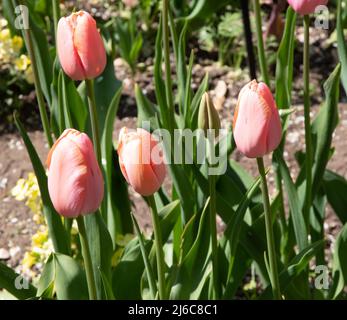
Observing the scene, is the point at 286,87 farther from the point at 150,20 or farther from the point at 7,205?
the point at 150,20

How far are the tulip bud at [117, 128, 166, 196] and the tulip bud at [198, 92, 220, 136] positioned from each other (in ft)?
0.45

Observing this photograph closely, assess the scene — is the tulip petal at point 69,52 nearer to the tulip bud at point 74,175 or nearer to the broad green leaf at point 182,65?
the tulip bud at point 74,175

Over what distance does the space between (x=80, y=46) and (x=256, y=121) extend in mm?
358

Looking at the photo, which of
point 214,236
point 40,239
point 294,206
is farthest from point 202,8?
point 214,236

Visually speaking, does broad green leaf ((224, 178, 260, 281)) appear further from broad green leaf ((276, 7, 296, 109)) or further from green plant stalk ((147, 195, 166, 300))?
broad green leaf ((276, 7, 296, 109))

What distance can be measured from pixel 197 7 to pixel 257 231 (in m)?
1.29

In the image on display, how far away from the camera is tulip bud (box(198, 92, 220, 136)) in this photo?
1.22 m

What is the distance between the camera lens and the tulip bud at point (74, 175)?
107cm

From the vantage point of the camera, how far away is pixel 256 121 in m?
1.09

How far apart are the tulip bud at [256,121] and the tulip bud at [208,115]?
11 centimetres

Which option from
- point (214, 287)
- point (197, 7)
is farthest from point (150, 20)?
point (214, 287)

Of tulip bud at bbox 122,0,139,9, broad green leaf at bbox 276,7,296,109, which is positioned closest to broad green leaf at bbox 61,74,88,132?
broad green leaf at bbox 276,7,296,109

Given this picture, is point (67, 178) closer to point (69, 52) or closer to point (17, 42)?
point (69, 52)
